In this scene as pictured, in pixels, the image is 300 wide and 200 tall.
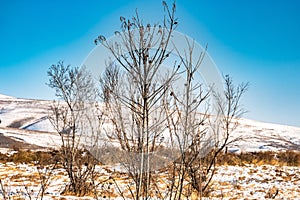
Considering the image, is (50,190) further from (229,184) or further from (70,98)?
(229,184)

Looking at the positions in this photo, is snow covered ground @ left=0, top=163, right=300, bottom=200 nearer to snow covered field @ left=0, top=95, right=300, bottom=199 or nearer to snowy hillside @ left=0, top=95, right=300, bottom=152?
snow covered field @ left=0, top=95, right=300, bottom=199

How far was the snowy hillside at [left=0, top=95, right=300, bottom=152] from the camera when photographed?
25.6m

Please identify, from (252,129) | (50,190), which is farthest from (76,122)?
(252,129)

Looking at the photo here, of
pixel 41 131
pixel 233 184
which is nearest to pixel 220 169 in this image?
pixel 233 184

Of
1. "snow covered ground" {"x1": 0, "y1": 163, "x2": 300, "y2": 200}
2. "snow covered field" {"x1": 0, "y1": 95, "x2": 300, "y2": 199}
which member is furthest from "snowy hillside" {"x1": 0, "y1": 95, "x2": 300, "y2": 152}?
"snow covered ground" {"x1": 0, "y1": 163, "x2": 300, "y2": 200}

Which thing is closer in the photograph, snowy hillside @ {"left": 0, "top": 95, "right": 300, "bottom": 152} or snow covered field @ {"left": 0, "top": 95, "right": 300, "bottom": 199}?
snow covered field @ {"left": 0, "top": 95, "right": 300, "bottom": 199}

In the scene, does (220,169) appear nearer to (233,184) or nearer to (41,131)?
(233,184)

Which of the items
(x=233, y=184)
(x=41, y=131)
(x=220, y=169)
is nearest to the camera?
(x=233, y=184)

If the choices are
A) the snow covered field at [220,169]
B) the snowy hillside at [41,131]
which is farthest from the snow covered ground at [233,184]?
the snowy hillside at [41,131]

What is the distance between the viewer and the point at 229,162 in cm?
1427

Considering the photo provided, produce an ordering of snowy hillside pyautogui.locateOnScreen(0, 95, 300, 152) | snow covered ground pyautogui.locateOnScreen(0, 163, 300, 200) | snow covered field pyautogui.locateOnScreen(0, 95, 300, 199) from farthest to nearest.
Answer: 1. snowy hillside pyautogui.locateOnScreen(0, 95, 300, 152)
2. snow covered field pyautogui.locateOnScreen(0, 95, 300, 199)
3. snow covered ground pyautogui.locateOnScreen(0, 163, 300, 200)

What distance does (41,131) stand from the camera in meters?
29.6

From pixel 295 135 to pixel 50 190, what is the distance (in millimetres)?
35950

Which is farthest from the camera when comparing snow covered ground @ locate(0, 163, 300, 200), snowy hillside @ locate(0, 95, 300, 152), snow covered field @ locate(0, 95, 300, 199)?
snowy hillside @ locate(0, 95, 300, 152)
